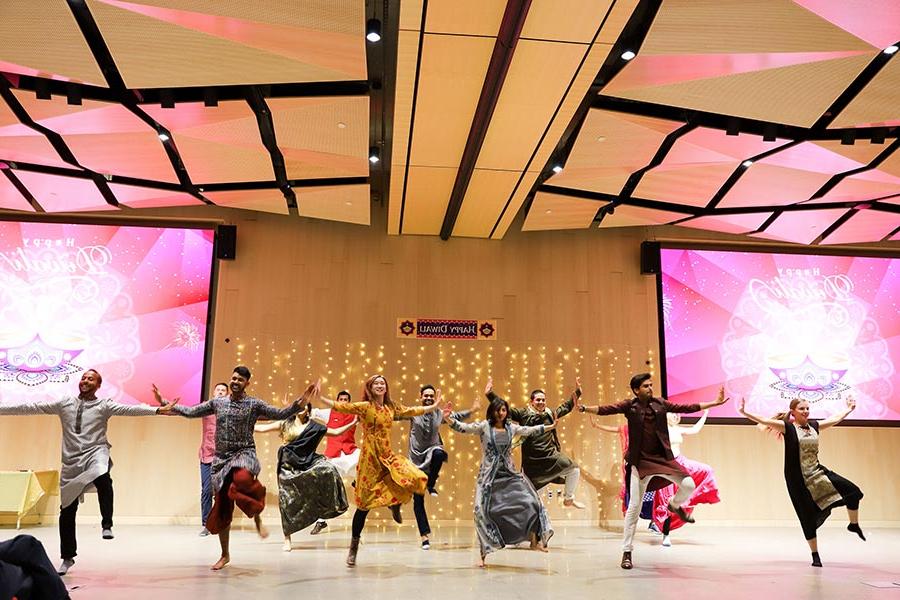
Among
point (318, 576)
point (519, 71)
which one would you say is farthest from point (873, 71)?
point (318, 576)

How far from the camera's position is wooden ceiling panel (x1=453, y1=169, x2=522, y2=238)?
280 inches

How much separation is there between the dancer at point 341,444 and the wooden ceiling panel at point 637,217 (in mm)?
4010

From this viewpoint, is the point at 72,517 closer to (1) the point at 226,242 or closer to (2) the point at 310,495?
(2) the point at 310,495

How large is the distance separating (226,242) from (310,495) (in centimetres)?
407

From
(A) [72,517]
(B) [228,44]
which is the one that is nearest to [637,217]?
(B) [228,44]

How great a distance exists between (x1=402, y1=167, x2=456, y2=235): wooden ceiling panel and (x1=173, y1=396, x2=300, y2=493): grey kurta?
10.2 feet

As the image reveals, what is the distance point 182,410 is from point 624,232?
6699mm

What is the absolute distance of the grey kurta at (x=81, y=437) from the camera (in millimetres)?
4785

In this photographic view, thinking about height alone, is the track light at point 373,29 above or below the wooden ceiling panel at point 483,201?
above

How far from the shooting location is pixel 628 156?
6836mm

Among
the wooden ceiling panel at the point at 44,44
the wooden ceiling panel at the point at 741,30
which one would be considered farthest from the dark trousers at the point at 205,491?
the wooden ceiling panel at the point at 741,30

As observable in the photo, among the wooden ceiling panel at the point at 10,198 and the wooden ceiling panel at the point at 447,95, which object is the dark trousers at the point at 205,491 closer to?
the wooden ceiling panel at the point at 10,198

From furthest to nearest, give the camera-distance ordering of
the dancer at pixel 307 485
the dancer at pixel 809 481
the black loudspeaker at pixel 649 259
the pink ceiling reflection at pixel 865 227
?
the black loudspeaker at pixel 649 259 → the pink ceiling reflection at pixel 865 227 → the dancer at pixel 307 485 → the dancer at pixel 809 481

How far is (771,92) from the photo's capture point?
5.33 meters
